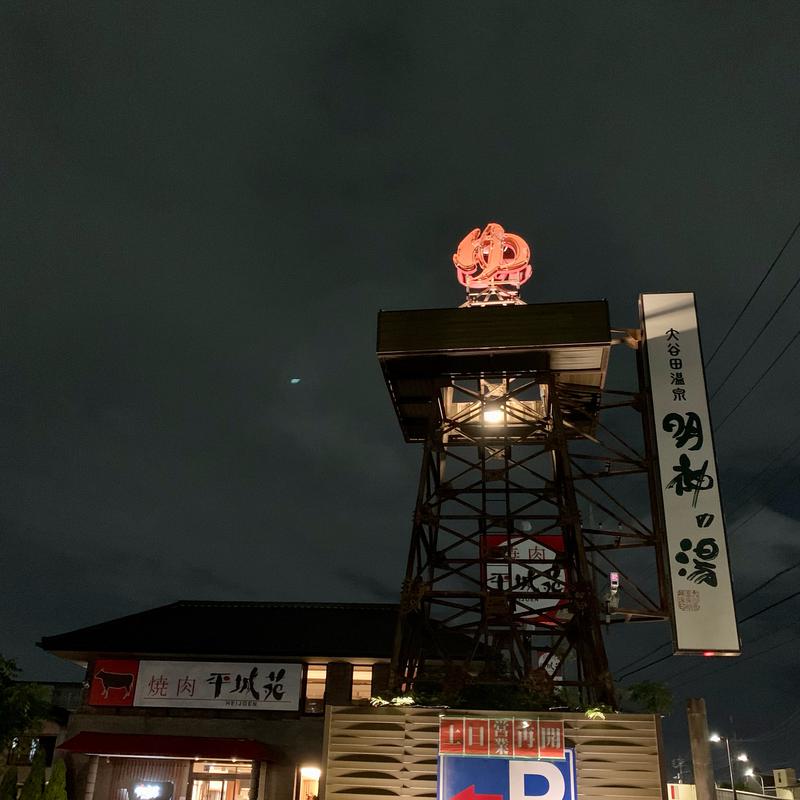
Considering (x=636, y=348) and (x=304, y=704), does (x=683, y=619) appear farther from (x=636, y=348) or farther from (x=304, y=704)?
(x=304, y=704)

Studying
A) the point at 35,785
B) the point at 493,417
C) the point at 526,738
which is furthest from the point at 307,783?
the point at 493,417

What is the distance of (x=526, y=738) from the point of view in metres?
14.6

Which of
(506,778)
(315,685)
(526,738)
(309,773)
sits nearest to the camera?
(506,778)

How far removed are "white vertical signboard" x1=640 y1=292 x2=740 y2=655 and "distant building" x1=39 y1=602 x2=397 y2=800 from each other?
10.3m

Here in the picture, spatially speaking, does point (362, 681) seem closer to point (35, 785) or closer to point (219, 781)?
point (219, 781)

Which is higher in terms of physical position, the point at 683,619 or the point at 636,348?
the point at 636,348

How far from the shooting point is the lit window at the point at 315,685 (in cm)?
2384

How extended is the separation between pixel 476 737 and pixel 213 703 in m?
12.0

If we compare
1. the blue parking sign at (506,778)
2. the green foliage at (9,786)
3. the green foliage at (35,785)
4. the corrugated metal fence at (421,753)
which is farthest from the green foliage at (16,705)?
the blue parking sign at (506,778)

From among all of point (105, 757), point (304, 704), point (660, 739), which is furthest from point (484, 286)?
point (105, 757)

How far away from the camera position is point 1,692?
2356cm

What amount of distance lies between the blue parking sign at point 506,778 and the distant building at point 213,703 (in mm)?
7862

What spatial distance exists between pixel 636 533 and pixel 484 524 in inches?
156

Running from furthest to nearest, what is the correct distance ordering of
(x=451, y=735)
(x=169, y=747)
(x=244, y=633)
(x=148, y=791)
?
(x=244, y=633) → (x=169, y=747) → (x=148, y=791) → (x=451, y=735)
